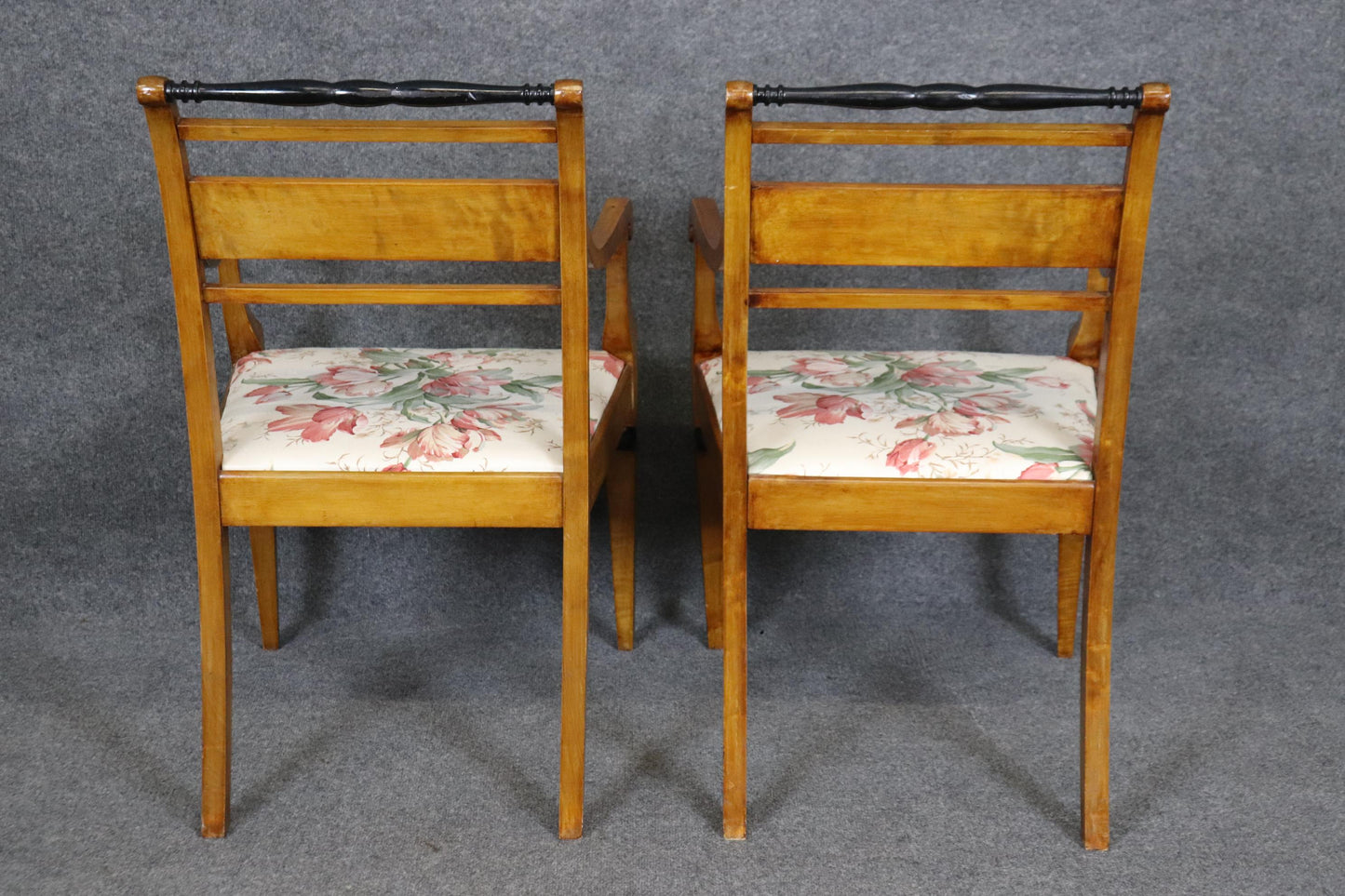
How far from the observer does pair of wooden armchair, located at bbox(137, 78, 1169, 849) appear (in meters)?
1.28

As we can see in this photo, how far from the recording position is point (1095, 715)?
4.92ft

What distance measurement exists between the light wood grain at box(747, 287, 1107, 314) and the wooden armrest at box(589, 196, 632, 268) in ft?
0.70

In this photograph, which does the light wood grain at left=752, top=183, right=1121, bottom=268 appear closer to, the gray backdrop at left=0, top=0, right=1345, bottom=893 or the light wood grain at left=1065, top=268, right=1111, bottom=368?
the light wood grain at left=1065, top=268, right=1111, bottom=368

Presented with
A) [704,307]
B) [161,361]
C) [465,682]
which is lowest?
[465,682]

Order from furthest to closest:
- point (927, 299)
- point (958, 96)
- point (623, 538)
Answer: point (623, 538) → point (927, 299) → point (958, 96)

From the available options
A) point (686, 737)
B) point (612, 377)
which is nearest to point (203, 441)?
point (612, 377)

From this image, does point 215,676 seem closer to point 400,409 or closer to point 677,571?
point 400,409

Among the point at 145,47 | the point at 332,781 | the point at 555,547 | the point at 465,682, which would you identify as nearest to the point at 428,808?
the point at 332,781

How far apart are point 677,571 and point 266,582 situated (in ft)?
2.16

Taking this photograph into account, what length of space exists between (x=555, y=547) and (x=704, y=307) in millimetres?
556

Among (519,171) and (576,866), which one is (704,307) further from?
(576,866)

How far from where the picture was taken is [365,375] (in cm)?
165

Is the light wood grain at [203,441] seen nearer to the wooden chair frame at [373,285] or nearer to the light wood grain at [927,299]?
the wooden chair frame at [373,285]

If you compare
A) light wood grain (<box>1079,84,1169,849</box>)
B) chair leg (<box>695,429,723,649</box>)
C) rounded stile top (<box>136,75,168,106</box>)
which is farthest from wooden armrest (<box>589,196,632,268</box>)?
light wood grain (<box>1079,84,1169,849</box>)
